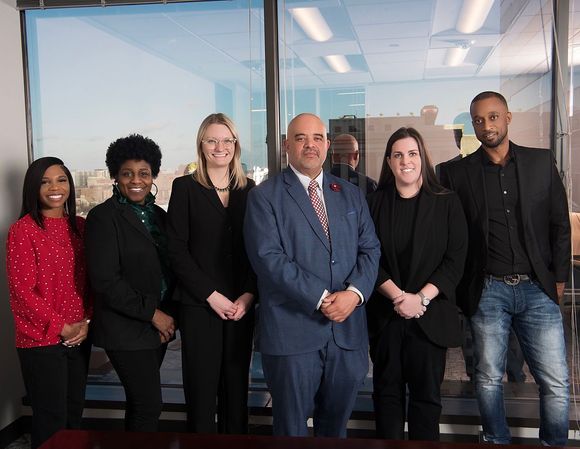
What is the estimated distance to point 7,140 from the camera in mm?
3357

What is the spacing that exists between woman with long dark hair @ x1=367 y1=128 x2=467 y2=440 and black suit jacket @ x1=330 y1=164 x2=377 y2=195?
0.69 metres

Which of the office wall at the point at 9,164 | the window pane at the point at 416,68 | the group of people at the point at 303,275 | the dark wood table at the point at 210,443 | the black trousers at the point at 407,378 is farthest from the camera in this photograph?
the office wall at the point at 9,164

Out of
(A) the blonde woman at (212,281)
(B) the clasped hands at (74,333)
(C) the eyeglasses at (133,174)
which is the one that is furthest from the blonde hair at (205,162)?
(B) the clasped hands at (74,333)

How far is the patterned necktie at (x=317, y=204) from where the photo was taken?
96.0 inches

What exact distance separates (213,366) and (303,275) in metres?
0.65

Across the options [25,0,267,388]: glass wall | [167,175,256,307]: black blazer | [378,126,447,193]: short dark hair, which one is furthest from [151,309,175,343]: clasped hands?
[378,126,447,193]: short dark hair

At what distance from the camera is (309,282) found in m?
2.29

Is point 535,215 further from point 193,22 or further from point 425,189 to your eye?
point 193,22

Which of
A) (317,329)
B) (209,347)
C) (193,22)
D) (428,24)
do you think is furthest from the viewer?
(193,22)

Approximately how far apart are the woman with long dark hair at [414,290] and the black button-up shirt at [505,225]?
0.18 metres

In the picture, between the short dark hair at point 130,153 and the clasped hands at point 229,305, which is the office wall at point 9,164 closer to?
the short dark hair at point 130,153

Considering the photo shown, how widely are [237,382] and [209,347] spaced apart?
221mm

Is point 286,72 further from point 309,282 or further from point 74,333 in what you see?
point 74,333

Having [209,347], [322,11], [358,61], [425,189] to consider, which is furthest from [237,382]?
[322,11]
